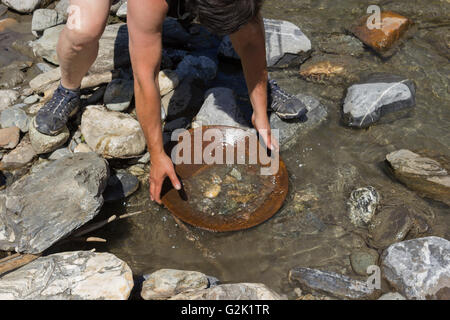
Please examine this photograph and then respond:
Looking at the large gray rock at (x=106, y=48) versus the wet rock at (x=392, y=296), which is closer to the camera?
the wet rock at (x=392, y=296)

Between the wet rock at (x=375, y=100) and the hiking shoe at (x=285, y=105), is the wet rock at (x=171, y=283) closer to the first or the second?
the hiking shoe at (x=285, y=105)

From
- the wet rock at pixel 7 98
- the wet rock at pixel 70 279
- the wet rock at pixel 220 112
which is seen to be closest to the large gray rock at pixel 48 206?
the wet rock at pixel 70 279

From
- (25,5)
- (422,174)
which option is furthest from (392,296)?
(25,5)

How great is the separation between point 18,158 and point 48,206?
91cm

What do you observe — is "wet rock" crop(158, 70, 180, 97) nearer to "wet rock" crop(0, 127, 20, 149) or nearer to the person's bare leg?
the person's bare leg

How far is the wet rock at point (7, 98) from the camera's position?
3.92m

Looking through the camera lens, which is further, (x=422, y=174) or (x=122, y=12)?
(x=122, y=12)

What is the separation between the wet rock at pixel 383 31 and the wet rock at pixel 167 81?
2.07 metres

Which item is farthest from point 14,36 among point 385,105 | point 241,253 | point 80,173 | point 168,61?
point 385,105

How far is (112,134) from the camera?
346 centimetres

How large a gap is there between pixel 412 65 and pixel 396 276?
8.10ft

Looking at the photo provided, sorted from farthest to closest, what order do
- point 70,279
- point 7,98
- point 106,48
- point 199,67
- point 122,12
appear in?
1. point 122,12
2. point 199,67
3. point 106,48
4. point 7,98
5. point 70,279

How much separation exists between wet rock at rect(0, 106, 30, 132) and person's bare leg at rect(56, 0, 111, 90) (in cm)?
60

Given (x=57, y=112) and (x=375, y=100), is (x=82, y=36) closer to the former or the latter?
(x=57, y=112)
